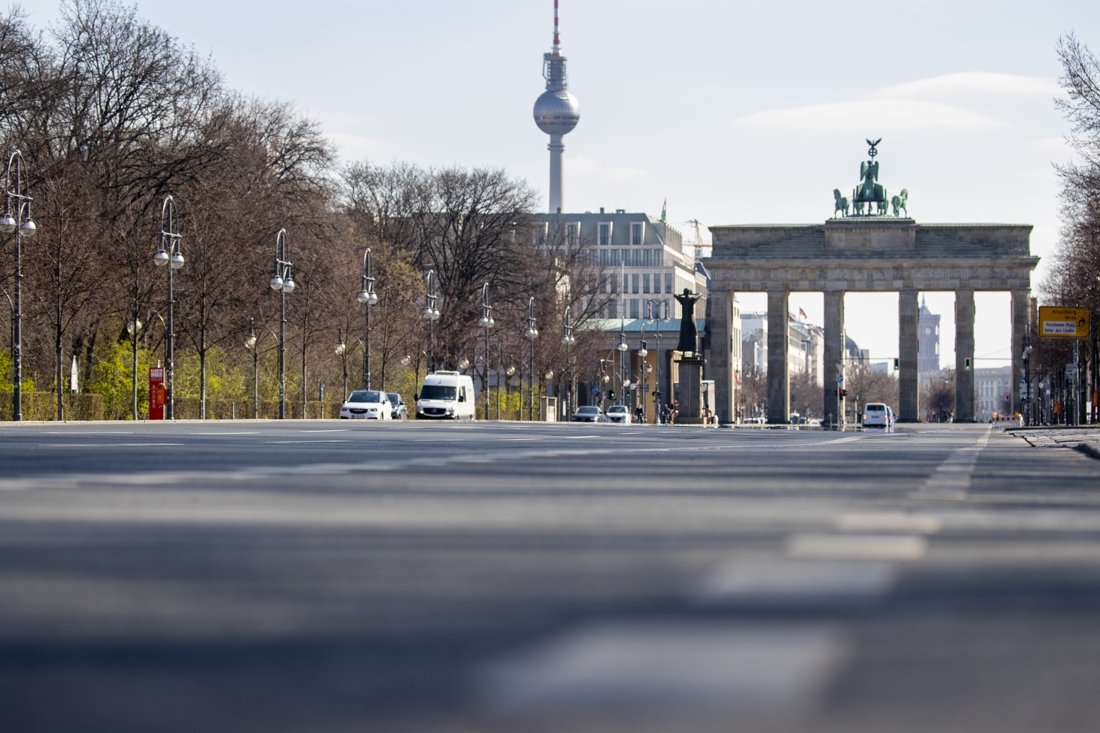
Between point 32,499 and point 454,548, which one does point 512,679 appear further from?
point 32,499

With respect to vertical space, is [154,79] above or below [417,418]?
above

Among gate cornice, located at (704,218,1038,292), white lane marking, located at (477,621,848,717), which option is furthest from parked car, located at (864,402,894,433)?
white lane marking, located at (477,621,848,717)

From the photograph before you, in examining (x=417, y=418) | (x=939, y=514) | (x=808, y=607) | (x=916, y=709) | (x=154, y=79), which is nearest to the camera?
(x=916, y=709)

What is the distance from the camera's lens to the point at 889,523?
8219 millimetres

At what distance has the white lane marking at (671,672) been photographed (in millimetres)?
3020

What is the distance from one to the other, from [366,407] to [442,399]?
135 inches

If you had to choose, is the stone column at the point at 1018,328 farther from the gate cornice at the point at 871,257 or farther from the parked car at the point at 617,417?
the parked car at the point at 617,417

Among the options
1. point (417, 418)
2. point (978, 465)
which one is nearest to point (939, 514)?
point (978, 465)

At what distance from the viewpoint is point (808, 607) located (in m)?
4.55

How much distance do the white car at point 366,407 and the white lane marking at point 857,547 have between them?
189 feet

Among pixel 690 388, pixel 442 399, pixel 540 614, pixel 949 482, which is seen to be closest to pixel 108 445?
pixel 949 482

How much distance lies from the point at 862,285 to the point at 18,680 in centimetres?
12660

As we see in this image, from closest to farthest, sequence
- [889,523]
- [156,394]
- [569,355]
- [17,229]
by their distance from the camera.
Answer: [889,523] < [17,229] < [156,394] < [569,355]

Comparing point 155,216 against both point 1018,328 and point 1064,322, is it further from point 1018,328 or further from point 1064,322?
point 1018,328
